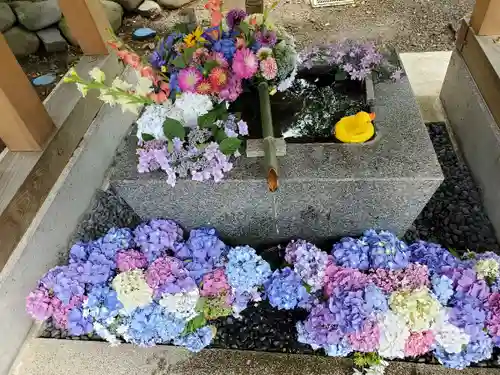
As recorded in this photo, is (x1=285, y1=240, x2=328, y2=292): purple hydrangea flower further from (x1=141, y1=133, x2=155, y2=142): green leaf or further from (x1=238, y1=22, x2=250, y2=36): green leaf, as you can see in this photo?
(x1=238, y1=22, x2=250, y2=36): green leaf

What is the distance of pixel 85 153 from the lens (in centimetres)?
224

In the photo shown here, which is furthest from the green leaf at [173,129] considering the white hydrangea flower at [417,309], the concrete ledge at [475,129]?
the concrete ledge at [475,129]

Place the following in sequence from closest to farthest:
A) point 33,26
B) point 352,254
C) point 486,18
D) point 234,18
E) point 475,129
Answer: point 352,254, point 234,18, point 486,18, point 475,129, point 33,26

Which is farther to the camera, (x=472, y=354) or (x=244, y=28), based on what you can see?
(x=244, y=28)

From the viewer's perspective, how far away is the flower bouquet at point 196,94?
5.87 ft

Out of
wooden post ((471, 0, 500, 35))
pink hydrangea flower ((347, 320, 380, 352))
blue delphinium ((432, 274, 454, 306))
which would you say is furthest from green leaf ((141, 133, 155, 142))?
wooden post ((471, 0, 500, 35))

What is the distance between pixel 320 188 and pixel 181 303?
73cm

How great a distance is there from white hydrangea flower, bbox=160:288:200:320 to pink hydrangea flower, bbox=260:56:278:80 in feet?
3.19

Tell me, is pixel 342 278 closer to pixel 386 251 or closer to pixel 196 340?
pixel 386 251

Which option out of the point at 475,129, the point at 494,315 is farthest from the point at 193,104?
the point at 475,129

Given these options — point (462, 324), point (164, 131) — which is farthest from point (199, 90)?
point (462, 324)

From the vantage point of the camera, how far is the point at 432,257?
1.85m

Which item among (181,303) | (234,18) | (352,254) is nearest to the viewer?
(181,303)

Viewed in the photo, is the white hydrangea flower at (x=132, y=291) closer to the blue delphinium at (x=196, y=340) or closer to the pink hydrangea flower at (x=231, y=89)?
the blue delphinium at (x=196, y=340)
